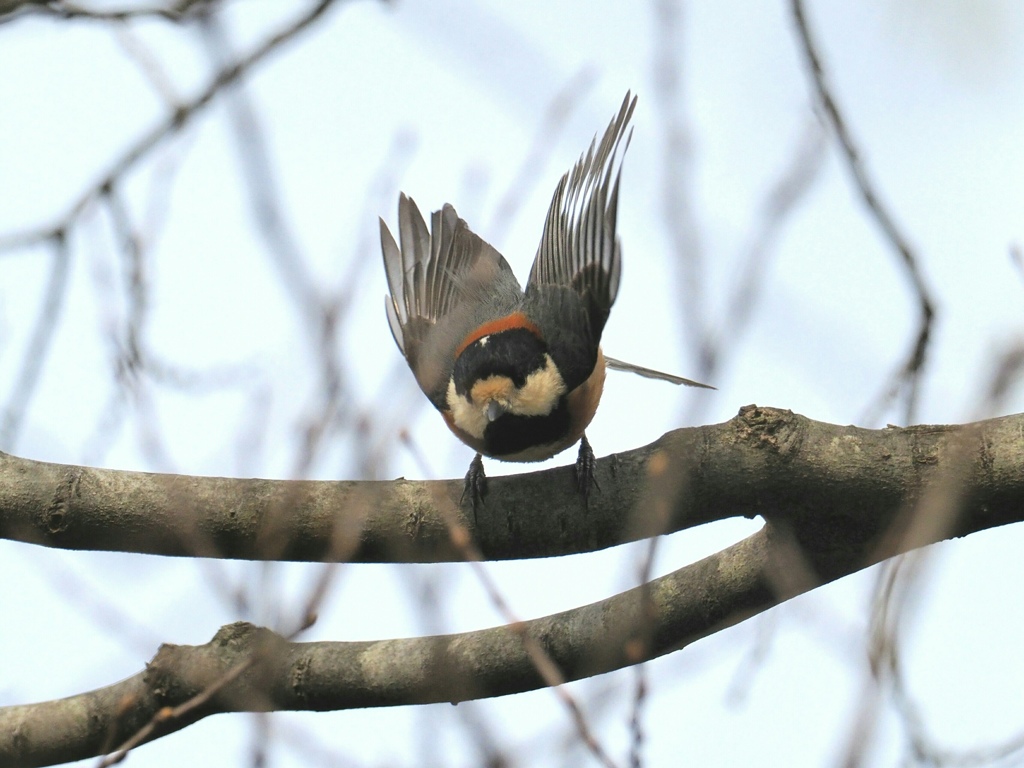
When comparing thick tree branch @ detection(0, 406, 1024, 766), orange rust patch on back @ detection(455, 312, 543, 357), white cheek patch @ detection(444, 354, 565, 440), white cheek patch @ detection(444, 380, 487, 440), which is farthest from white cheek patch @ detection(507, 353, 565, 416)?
thick tree branch @ detection(0, 406, 1024, 766)

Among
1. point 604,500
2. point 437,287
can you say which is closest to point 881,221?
point 604,500

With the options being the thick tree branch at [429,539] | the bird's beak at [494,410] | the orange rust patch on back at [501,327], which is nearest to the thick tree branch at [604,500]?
the thick tree branch at [429,539]

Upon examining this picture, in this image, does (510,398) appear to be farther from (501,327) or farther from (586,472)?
(586,472)

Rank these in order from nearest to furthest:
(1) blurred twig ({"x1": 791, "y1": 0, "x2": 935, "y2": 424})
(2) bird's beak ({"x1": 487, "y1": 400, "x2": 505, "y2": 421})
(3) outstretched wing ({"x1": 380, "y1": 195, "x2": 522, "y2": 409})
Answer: (1) blurred twig ({"x1": 791, "y1": 0, "x2": 935, "y2": 424}) < (2) bird's beak ({"x1": 487, "y1": 400, "x2": 505, "y2": 421}) < (3) outstretched wing ({"x1": 380, "y1": 195, "x2": 522, "y2": 409})

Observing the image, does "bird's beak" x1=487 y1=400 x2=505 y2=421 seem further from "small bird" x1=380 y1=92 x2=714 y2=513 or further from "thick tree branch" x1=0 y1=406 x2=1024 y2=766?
"thick tree branch" x1=0 y1=406 x2=1024 y2=766

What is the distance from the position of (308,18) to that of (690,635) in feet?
6.62

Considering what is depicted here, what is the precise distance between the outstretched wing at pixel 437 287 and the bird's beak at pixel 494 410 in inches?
18.3

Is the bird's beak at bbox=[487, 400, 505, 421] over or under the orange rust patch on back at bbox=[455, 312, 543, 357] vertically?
under

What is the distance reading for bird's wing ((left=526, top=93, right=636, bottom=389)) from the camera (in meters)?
4.24

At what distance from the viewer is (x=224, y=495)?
320 cm

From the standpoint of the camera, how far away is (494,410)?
3.97 metres

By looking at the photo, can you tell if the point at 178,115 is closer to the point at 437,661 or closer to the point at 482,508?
the point at 482,508

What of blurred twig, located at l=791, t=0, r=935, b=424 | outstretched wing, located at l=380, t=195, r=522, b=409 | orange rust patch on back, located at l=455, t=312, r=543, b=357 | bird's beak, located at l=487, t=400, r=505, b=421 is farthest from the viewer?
outstretched wing, located at l=380, t=195, r=522, b=409

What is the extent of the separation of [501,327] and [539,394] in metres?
0.52
